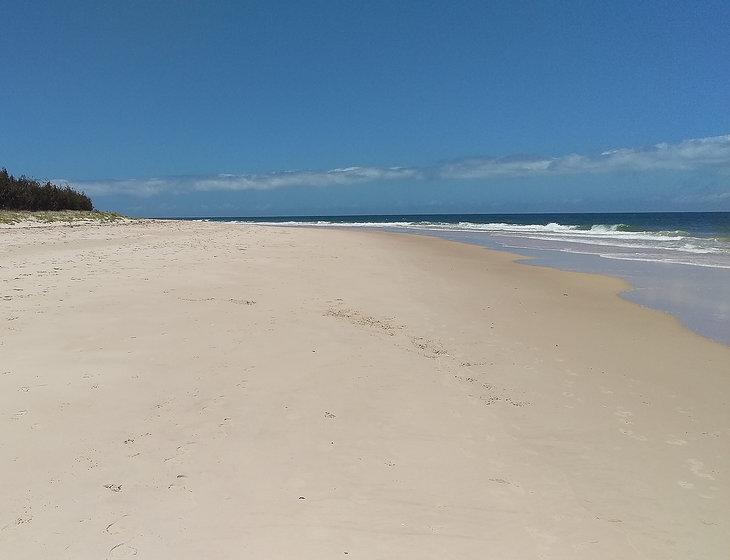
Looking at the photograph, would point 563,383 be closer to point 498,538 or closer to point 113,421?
point 498,538

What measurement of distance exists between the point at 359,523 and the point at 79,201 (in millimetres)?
38353

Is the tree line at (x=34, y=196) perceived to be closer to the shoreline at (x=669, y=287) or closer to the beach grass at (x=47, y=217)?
the beach grass at (x=47, y=217)

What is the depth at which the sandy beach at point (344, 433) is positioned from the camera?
286 centimetres

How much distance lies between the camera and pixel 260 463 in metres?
3.47

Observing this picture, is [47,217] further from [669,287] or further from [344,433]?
[344,433]

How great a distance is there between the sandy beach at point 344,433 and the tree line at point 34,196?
26.0 meters

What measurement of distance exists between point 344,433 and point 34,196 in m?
34.1

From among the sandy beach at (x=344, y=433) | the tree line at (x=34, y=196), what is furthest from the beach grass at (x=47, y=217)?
the sandy beach at (x=344, y=433)

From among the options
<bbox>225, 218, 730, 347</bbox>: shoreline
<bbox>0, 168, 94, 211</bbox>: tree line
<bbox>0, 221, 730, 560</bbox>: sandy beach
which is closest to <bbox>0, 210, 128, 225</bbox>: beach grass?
<bbox>0, 168, 94, 211</bbox>: tree line

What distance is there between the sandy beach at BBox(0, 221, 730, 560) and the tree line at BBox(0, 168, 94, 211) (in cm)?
2600

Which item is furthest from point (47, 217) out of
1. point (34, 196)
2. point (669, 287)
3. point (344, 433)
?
point (344, 433)

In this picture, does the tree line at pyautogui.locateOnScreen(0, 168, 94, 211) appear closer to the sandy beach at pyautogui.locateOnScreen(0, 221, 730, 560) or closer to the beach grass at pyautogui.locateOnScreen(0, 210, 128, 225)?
the beach grass at pyautogui.locateOnScreen(0, 210, 128, 225)

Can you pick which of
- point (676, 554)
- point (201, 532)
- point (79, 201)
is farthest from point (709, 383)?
point (79, 201)

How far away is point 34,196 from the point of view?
103 ft
